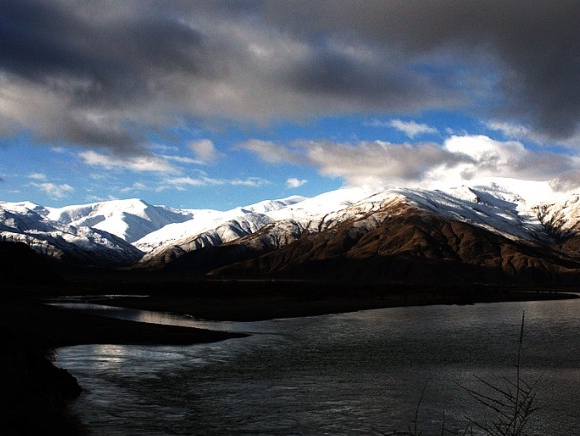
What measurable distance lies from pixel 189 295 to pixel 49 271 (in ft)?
219

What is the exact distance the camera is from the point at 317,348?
203 feet

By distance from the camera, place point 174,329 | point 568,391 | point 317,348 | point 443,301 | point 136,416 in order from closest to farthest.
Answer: point 136,416 → point 568,391 → point 317,348 → point 174,329 → point 443,301

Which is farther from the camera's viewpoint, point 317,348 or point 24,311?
point 24,311

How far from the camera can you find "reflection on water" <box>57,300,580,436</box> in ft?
107

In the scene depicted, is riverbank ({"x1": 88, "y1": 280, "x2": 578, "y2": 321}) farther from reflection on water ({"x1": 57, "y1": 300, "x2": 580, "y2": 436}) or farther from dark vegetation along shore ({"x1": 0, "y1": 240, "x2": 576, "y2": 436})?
Result: reflection on water ({"x1": 57, "y1": 300, "x2": 580, "y2": 436})

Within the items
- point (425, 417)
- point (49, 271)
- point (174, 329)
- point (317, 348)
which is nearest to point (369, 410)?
point (425, 417)

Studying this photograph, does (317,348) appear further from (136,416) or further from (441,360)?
(136,416)

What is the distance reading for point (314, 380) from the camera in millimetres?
44625

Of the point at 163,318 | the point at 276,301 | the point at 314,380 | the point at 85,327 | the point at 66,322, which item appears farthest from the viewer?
the point at 276,301

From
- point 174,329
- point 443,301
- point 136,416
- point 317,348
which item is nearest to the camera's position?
point 136,416

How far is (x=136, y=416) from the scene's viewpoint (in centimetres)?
3362

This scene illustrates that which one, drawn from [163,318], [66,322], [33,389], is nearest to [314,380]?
[33,389]

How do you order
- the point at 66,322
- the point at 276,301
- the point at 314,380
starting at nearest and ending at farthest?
the point at 314,380, the point at 66,322, the point at 276,301

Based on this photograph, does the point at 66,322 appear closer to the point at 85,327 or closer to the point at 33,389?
the point at 85,327
